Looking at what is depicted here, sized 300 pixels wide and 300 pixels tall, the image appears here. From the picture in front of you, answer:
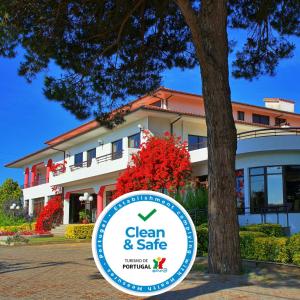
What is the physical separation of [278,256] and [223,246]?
2.67 meters

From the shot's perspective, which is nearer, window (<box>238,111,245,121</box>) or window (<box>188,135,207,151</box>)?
window (<box>188,135,207,151</box>)

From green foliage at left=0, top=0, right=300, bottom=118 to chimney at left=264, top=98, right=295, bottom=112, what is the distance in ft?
91.7

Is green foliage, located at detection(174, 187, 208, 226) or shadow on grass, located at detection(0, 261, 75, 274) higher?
green foliage, located at detection(174, 187, 208, 226)

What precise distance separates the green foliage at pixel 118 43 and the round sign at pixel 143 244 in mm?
7300

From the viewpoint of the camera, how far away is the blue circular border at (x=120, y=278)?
577 centimetres

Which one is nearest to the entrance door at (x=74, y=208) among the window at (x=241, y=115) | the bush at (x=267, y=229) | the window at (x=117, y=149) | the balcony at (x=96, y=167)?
the balcony at (x=96, y=167)

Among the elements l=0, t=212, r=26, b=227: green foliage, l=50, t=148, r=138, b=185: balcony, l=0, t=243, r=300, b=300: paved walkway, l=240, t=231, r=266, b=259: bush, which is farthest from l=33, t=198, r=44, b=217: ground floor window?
l=0, t=243, r=300, b=300: paved walkway

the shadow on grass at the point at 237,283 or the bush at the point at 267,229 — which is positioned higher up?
the bush at the point at 267,229

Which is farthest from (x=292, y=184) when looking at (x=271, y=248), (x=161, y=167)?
(x=271, y=248)

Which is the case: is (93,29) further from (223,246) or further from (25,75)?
(223,246)

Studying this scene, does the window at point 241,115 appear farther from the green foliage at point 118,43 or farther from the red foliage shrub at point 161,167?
the green foliage at point 118,43

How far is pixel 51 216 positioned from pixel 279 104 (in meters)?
20.8

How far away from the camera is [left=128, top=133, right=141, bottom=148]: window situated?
30031mm

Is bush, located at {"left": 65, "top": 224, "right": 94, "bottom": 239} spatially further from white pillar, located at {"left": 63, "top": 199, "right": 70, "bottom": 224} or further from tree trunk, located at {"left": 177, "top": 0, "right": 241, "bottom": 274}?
tree trunk, located at {"left": 177, "top": 0, "right": 241, "bottom": 274}
